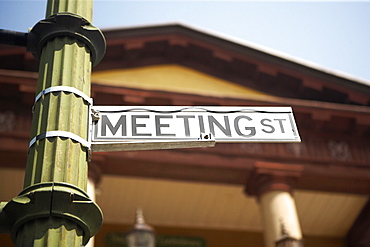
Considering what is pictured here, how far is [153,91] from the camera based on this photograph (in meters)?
10.6

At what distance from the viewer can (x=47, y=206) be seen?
2.31 meters

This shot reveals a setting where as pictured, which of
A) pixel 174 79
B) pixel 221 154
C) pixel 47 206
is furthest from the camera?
pixel 174 79

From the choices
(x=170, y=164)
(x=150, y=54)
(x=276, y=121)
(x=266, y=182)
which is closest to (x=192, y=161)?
(x=170, y=164)

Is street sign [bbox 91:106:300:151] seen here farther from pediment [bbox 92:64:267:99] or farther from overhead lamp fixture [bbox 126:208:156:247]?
pediment [bbox 92:64:267:99]

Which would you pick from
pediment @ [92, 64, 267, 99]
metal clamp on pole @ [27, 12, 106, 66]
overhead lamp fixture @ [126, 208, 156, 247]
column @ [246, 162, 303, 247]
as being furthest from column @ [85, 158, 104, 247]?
metal clamp on pole @ [27, 12, 106, 66]

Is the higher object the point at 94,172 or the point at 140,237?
the point at 94,172

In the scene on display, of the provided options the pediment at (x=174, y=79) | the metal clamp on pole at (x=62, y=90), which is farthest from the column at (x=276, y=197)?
the metal clamp on pole at (x=62, y=90)

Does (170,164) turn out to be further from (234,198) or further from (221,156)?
(234,198)

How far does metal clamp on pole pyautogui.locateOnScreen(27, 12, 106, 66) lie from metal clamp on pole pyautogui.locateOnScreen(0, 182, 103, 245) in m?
0.90

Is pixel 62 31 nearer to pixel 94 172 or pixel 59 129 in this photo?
pixel 59 129

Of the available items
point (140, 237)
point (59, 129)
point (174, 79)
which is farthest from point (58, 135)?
point (174, 79)

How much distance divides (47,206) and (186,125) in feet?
2.97

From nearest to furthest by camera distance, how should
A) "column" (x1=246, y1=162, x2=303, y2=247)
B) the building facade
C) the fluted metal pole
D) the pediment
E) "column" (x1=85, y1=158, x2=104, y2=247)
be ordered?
1. the fluted metal pole
2. "column" (x1=246, y1=162, x2=303, y2=247)
3. "column" (x1=85, y1=158, x2=104, y2=247)
4. the building facade
5. the pediment

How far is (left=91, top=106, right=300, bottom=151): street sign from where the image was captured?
2.78 meters
